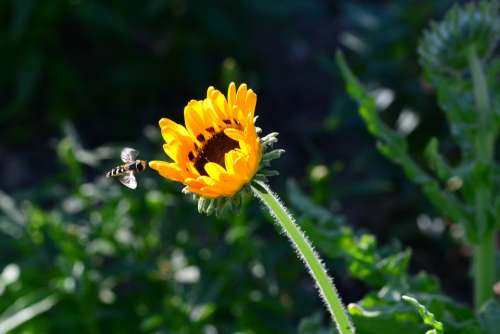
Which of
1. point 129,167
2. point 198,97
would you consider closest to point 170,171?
point 129,167

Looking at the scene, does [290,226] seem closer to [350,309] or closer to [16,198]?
[350,309]

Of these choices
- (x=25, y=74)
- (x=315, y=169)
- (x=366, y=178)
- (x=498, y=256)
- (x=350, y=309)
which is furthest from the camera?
(x=25, y=74)

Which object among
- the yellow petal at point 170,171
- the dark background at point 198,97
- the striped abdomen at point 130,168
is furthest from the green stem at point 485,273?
the yellow petal at point 170,171

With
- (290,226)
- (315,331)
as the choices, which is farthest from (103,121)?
(290,226)

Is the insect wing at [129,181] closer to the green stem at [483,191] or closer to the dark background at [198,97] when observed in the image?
the green stem at [483,191]

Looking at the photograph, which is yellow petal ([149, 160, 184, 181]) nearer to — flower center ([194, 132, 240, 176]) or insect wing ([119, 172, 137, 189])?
flower center ([194, 132, 240, 176])

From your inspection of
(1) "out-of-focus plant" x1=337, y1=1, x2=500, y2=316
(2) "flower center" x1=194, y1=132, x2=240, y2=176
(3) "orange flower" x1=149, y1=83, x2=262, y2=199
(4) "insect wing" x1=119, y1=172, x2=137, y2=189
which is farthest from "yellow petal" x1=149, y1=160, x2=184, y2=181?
(1) "out-of-focus plant" x1=337, y1=1, x2=500, y2=316

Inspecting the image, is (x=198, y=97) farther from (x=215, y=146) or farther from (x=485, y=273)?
(x=215, y=146)
